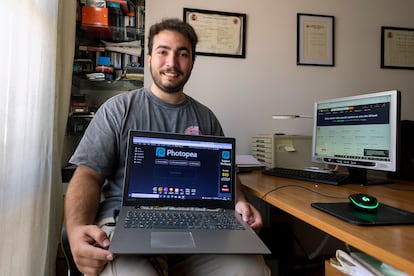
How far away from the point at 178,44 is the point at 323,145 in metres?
0.89

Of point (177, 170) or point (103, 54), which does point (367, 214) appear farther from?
point (103, 54)

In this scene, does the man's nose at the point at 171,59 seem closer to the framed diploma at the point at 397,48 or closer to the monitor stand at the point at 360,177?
the monitor stand at the point at 360,177

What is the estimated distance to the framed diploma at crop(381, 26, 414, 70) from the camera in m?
2.15

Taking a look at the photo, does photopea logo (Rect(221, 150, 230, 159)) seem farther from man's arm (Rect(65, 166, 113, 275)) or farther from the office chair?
the office chair

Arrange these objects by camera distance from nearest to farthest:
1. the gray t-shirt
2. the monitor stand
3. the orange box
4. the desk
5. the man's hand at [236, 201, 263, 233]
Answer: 1. the desk
2. the man's hand at [236, 201, 263, 233]
3. the gray t-shirt
4. the monitor stand
5. the orange box

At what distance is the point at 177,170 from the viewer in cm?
99

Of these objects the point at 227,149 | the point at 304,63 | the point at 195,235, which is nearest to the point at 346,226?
the point at 195,235

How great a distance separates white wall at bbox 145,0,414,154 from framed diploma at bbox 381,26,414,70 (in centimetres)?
4

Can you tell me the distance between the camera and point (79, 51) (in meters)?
1.80

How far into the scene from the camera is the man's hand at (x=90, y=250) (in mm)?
728

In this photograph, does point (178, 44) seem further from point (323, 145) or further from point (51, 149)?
point (323, 145)

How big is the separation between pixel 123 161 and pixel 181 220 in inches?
14.9

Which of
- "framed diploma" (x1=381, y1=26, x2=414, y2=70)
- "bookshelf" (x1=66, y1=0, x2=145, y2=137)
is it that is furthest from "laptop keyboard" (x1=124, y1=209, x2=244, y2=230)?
"framed diploma" (x1=381, y1=26, x2=414, y2=70)

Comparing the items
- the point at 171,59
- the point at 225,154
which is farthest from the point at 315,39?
the point at 225,154
